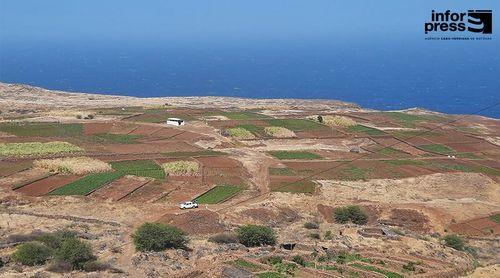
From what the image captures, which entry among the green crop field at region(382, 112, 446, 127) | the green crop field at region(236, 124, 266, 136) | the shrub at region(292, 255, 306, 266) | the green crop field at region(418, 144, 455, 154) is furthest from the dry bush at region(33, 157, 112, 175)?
the green crop field at region(382, 112, 446, 127)

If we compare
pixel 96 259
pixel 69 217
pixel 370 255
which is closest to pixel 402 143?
pixel 370 255

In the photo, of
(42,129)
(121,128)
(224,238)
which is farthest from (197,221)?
(42,129)

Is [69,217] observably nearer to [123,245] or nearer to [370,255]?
[123,245]

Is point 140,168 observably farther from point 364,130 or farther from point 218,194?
point 364,130

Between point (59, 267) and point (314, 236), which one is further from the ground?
point (59, 267)

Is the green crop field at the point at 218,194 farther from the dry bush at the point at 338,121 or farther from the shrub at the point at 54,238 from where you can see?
the dry bush at the point at 338,121

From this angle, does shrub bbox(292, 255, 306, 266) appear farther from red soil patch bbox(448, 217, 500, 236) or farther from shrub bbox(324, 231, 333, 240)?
red soil patch bbox(448, 217, 500, 236)
